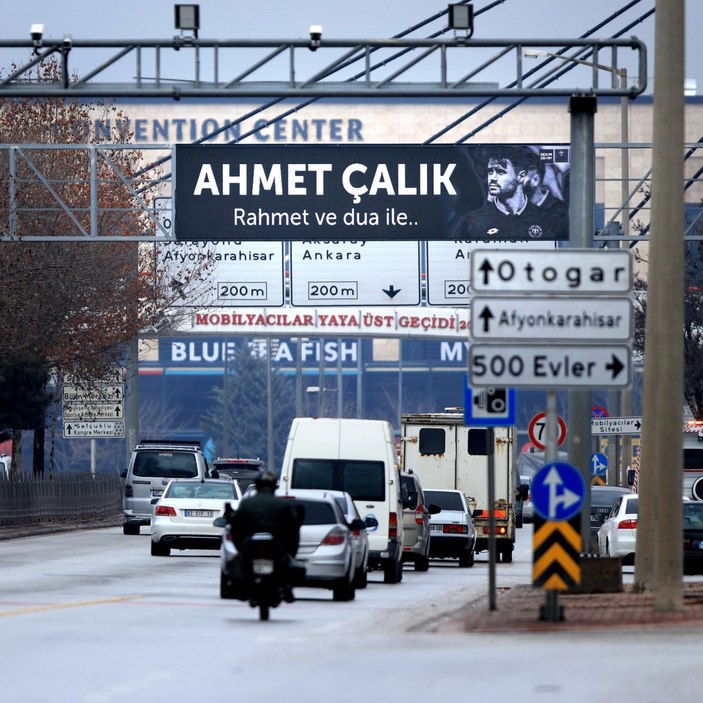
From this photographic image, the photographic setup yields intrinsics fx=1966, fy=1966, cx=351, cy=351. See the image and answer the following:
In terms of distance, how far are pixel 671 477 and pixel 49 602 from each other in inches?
277

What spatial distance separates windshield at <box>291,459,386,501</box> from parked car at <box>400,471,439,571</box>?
253 centimetres

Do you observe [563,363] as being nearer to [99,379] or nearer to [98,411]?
[99,379]

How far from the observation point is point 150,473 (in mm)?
46969

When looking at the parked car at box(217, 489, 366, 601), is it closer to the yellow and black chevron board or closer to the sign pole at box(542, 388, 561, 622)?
the sign pole at box(542, 388, 561, 622)

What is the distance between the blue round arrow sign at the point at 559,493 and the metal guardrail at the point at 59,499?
32533 millimetres

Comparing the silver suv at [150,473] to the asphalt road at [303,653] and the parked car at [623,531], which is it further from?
the asphalt road at [303,653]

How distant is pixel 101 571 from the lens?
2916cm

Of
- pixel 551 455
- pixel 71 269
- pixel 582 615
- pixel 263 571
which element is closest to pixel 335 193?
pixel 71 269

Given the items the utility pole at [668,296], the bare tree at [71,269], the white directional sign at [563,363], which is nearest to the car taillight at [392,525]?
the utility pole at [668,296]

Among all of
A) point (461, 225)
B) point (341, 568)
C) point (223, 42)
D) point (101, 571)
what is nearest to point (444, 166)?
point (461, 225)

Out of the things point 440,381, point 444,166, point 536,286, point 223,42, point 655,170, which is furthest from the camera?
point 440,381

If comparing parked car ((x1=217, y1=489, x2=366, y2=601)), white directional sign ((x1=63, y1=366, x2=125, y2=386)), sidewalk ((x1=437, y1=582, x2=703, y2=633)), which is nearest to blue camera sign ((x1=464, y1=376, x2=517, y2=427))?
sidewalk ((x1=437, y1=582, x2=703, y2=633))

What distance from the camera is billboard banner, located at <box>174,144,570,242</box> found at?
3575cm

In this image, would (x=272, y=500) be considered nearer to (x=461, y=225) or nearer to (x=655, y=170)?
(x=655, y=170)
